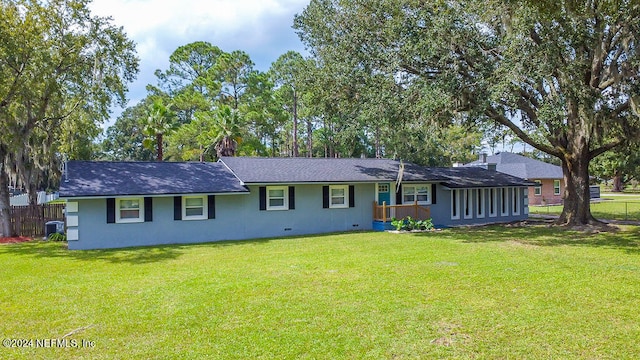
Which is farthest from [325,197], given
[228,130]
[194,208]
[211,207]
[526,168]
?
[526,168]

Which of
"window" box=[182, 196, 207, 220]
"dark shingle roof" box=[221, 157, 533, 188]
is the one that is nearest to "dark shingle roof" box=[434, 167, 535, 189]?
"dark shingle roof" box=[221, 157, 533, 188]

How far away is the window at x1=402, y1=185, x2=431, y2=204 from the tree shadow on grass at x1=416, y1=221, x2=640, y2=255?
7.22ft

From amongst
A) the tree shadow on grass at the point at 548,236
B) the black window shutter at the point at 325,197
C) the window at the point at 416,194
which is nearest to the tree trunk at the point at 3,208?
the black window shutter at the point at 325,197

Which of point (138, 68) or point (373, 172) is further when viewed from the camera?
point (373, 172)

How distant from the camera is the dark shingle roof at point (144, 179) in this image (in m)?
14.7

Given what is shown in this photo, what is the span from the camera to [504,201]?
23.2m

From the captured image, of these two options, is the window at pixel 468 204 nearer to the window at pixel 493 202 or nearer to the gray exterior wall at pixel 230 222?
the window at pixel 493 202

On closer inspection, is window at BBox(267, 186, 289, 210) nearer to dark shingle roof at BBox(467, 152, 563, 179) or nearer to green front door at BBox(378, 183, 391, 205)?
green front door at BBox(378, 183, 391, 205)

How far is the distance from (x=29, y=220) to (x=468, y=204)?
65.4 ft

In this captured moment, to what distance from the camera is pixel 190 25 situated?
47.6 feet

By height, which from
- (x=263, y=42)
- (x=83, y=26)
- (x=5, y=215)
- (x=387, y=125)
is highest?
(x=263, y=42)

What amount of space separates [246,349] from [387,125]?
13438 mm

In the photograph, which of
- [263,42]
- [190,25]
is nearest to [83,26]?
[190,25]

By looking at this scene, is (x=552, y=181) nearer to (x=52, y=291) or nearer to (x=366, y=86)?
(x=366, y=86)
